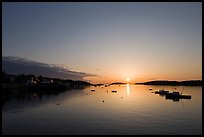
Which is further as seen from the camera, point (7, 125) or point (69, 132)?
point (7, 125)

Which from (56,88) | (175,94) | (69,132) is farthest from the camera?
(56,88)

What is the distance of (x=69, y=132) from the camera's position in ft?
91.0

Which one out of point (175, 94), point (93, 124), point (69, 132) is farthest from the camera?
point (175, 94)

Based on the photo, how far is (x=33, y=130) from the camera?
28875mm

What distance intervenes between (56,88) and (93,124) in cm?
10293

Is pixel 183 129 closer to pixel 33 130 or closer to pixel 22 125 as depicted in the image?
pixel 33 130

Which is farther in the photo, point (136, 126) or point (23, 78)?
point (23, 78)

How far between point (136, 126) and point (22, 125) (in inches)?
639

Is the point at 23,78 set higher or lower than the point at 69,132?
higher

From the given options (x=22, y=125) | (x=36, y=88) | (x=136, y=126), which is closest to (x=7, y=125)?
(x=22, y=125)

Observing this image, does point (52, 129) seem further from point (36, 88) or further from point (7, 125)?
point (36, 88)

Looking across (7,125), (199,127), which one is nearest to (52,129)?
(7,125)

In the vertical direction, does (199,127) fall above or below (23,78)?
below

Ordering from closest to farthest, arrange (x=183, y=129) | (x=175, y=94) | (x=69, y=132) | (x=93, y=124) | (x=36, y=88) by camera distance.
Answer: (x=69, y=132) < (x=183, y=129) < (x=93, y=124) < (x=175, y=94) < (x=36, y=88)
